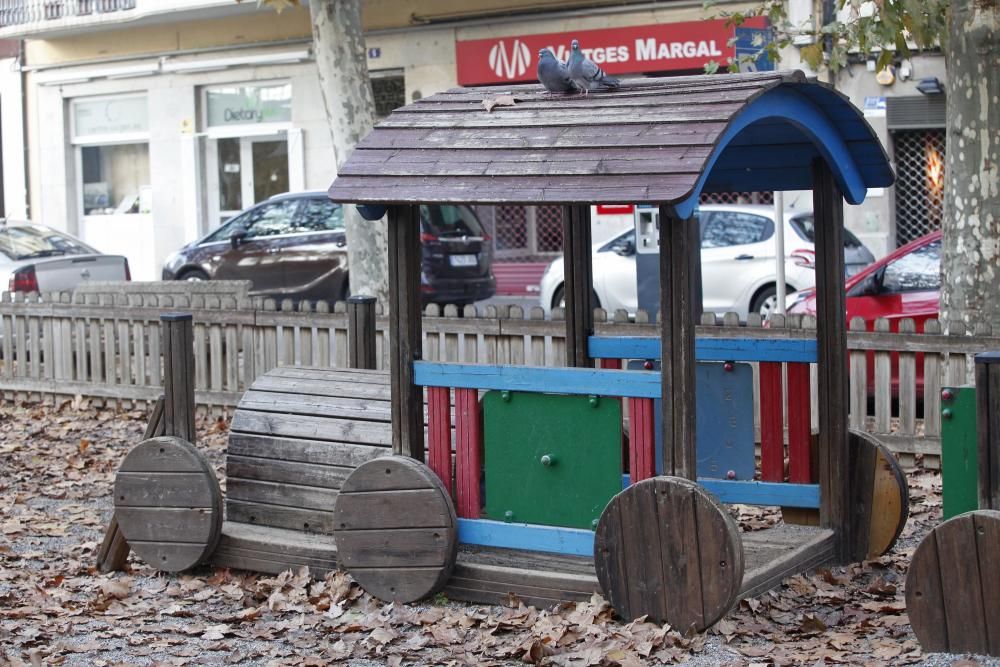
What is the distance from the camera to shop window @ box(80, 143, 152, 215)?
2836 cm

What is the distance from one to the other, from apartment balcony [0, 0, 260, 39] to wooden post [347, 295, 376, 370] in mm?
17510

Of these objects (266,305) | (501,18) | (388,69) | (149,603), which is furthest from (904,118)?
(149,603)

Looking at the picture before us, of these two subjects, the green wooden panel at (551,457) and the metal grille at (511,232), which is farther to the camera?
the metal grille at (511,232)

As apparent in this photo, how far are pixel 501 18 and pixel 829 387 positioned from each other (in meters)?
17.4

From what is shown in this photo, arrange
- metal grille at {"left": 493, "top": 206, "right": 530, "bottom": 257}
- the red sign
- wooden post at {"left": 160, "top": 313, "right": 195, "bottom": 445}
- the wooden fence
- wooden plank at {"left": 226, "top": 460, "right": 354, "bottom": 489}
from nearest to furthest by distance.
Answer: wooden plank at {"left": 226, "top": 460, "right": 354, "bottom": 489}, wooden post at {"left": 160, "top": 313, "right": 195, "bottom": 445}, the wooden fence, the red sign, metal grille at {"left": 493, "top": 206, "right": 530, "bottom": 257}

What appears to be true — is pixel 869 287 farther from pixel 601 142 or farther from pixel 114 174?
pixel 114 174

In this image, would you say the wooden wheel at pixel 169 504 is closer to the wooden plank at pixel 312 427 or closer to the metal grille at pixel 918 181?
the wooden plank at pixel 312 427

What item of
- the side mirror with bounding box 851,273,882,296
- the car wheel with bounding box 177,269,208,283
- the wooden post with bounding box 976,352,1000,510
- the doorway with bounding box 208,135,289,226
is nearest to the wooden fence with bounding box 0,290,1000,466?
the side mirror with bounding box 851,273,882,296

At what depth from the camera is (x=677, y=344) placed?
5496 millimetres

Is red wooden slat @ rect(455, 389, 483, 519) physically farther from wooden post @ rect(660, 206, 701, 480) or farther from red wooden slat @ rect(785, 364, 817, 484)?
red wooden slat @ rect(785, 364, 817, 484)

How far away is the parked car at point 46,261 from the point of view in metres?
16.1

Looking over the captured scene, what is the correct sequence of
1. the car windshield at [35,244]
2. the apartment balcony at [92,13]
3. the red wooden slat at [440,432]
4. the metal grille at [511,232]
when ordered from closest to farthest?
the red wooden slat at [440,432] < the car windshield at [35,244] < the metal grille at [511,232] < the apartment balcony at [92,13]

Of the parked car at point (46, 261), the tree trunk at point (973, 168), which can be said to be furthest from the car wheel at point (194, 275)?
the tree trunk at point (973, 168)

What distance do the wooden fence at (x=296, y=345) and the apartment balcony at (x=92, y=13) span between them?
1248 cm
